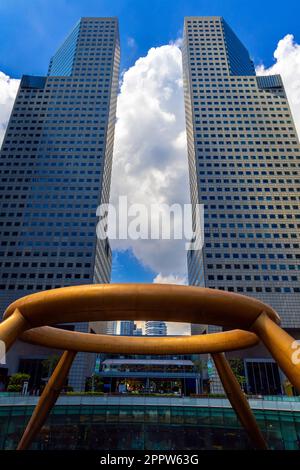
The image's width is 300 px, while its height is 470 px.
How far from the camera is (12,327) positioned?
37.1ft

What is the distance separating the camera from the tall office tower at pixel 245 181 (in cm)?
7869

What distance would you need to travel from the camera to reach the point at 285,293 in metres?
76.8

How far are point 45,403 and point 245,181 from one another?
88.4 metres

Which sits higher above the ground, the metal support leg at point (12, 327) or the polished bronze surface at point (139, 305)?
the polished bronze surface at point (139, 305)

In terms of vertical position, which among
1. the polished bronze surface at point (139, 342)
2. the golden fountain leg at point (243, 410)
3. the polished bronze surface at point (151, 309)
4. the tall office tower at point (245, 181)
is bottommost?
the golden fountain leg at point (243, 410)

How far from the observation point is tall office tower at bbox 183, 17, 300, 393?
3098 inches

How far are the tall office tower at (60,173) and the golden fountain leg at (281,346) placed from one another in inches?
2601

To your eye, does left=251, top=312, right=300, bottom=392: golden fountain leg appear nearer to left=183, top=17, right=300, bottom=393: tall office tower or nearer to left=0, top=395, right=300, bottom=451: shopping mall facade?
left=0, top=395, right=300, bottom=451: shopping mall facade

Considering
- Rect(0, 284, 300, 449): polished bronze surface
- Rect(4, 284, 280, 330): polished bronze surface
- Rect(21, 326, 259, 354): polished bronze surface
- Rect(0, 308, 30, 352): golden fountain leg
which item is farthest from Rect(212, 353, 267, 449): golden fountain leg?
Rect(0, 308, 30, 352): golden fountain leg

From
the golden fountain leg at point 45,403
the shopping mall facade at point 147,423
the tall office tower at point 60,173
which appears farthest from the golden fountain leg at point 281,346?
the tall office tower at point 60,173

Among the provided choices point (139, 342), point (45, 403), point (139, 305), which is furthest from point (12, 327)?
point (139, 342)

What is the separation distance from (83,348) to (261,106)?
114 meters

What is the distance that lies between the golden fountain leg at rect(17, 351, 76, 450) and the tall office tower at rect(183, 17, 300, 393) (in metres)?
61.6

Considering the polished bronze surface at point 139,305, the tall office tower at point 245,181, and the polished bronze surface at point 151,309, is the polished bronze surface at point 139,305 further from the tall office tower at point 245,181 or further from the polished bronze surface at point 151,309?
the tall office tower at point 245,181
